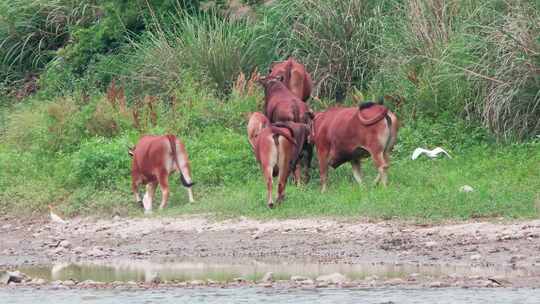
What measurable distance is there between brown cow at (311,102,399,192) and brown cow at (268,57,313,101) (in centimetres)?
133

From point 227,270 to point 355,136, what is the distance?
372 cm

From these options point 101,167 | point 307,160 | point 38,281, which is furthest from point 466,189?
point 38,281

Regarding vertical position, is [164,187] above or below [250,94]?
below

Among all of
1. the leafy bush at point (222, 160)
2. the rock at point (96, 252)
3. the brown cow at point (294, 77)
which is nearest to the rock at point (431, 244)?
the rock at point (96, 252)

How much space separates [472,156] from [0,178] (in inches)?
246

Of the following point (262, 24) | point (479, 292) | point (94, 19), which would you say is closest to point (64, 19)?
point (94, 19)

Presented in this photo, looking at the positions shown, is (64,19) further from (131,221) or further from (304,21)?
(131,221)

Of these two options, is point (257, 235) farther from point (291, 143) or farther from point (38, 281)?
point (38, 281)

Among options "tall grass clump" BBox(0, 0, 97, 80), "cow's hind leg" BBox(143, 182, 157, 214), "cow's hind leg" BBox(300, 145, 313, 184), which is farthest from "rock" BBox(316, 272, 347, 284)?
"tall grass clump" BBox(0, 0, 97, 80)

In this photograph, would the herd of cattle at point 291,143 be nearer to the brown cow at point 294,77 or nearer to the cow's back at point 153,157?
the cow's back at point 153,157

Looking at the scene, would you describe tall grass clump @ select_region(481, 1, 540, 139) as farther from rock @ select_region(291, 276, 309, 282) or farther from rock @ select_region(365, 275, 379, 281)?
rock @ select_region(291, 276, 309, 282)

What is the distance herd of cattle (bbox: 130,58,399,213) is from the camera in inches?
587

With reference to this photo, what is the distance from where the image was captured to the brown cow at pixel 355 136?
15234mm

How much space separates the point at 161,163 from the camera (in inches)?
624
